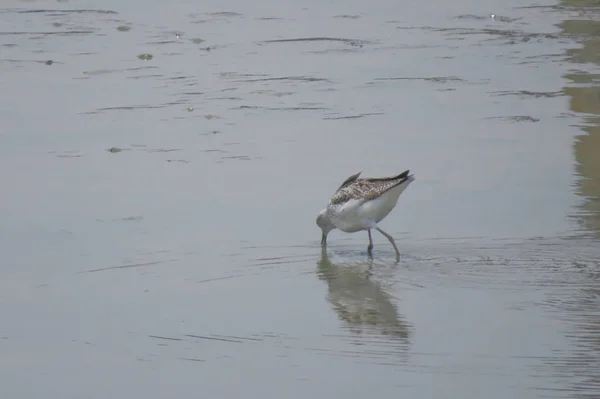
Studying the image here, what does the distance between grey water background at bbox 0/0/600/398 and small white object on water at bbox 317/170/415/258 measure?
0.69 ft

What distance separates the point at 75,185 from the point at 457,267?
3913mm

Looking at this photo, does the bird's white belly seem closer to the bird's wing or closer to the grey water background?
the grey water background

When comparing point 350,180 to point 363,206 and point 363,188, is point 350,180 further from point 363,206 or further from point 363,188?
point 363,206

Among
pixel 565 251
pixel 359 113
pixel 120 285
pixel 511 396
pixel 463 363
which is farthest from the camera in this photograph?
pixel 359 113

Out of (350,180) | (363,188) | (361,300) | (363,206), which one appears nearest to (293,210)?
(350,180)

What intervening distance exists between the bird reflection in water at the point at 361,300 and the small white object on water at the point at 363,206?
303 millimetres

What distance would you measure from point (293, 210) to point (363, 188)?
874mm

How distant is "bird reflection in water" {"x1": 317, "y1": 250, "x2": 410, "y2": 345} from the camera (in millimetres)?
8359

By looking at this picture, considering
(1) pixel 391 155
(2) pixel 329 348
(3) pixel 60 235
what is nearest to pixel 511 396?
(2) pixel 329 348

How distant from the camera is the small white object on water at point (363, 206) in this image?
33.8 feet

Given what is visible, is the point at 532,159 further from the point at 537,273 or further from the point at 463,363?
the point at 463,363

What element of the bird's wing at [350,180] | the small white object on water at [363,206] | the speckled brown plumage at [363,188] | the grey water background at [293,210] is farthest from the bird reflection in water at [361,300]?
the bird's wing at [350,180]

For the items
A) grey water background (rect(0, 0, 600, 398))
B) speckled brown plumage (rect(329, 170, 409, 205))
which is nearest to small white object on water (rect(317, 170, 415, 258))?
speckled brown plumage (rect(329, 170, 409, 205))

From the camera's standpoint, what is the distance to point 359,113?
46.1 ft
